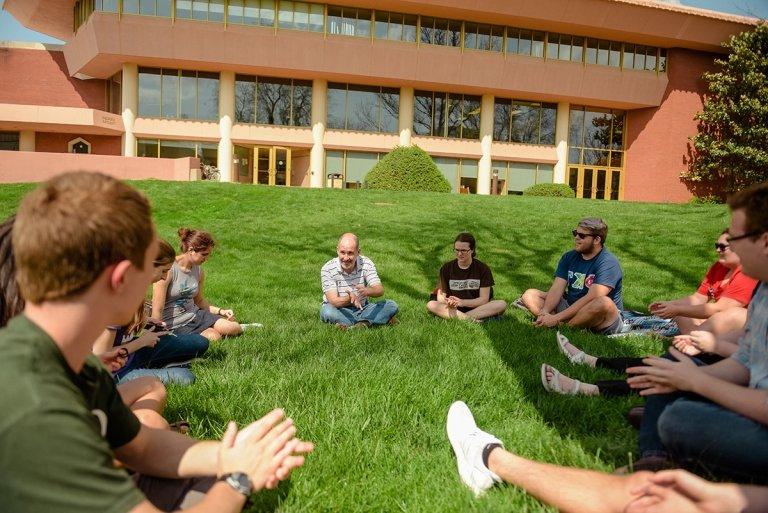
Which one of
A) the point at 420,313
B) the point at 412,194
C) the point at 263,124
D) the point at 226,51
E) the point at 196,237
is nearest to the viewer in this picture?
the point at 196,237

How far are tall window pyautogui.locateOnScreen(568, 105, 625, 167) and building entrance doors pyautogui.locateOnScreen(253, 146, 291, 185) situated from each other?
59.1ft

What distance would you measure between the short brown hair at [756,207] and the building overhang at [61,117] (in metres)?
33.4

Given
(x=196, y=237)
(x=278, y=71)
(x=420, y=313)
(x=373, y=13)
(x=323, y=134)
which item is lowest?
(x=420, y=313)

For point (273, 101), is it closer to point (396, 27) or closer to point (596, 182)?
point (396, 27)

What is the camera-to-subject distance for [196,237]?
17.2ft

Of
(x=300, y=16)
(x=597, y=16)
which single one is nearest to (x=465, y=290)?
(x=300, y=16)

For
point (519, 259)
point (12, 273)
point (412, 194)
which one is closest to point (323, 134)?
point (412, 194)

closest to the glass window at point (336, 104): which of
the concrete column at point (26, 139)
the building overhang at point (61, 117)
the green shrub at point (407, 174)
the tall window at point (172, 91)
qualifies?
the tall window at point (172, 91)

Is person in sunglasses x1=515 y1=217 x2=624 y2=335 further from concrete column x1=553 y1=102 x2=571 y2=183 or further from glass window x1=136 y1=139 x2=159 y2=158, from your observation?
concrete column x1=553 y1=102 x2=571 y2=183

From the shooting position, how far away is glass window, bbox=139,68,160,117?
3141 centimetres

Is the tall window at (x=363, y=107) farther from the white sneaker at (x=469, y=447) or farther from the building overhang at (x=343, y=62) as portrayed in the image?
the white sneaker at (x=469, y=447)

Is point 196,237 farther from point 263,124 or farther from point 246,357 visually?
point 263,124

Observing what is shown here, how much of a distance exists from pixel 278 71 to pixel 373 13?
620 cm

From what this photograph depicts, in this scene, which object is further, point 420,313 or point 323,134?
point 323,134
